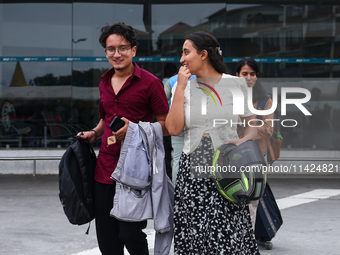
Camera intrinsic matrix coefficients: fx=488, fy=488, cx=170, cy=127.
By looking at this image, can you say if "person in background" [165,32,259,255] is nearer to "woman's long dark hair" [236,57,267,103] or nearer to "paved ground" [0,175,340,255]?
"woman's long dark hair" [236,57,267,103]

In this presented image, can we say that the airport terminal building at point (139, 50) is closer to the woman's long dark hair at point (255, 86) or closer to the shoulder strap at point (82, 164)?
the woman's long dark hair at point (255, 86)

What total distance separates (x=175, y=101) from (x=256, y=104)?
180cm

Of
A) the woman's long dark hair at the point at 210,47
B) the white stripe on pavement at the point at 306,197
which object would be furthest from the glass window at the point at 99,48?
the woman's long dark hair at the point at 210,47

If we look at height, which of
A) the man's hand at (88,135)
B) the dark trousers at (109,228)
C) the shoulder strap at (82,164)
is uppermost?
the man's hand at (88,135)

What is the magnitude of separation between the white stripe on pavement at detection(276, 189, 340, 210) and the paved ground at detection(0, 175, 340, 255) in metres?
0.02

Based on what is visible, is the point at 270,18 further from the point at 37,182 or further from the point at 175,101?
the point at 175,101

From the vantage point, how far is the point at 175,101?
10.5 feet

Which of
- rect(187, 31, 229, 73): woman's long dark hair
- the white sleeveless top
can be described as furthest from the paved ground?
rect(187, 31, 229, 73): woman's long dark hair

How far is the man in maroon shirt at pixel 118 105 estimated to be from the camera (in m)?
3.45

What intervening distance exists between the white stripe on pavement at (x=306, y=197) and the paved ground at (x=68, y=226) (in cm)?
2

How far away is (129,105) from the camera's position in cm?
344

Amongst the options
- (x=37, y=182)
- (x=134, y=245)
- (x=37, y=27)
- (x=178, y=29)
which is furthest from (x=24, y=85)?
(x=134, y=245)

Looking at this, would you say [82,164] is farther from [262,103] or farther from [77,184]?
[262,103]

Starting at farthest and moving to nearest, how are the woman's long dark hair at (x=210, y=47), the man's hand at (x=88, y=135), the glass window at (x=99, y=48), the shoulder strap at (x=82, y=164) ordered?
the glass window at (x=99, y=48), the man's hand at (x=88, y=135), the shoulder strap at (x=82, y=164), the woman's long dark hair at (x=210, y=47)
